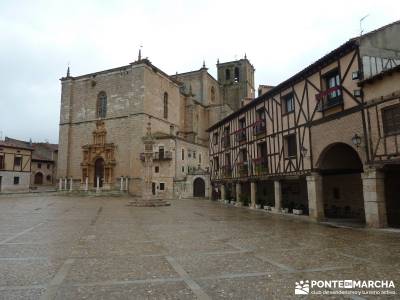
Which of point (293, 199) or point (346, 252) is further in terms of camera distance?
point (293, 199)

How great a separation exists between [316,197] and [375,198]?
3312 millimetres

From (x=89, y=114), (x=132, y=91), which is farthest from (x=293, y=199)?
(x=89, y=114)

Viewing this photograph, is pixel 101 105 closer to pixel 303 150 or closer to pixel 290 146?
pixel 290 146

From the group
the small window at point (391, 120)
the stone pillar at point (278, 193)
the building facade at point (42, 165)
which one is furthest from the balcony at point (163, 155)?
the small window at point (391, 120)

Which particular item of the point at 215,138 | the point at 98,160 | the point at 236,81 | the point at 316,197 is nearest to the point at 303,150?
the point at 316,197

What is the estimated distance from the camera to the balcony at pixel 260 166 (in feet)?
60.7

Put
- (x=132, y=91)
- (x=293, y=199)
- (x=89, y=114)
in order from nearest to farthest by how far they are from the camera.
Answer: (x=293, y=199) → (x=132, y=91) → (x=89, y=114)

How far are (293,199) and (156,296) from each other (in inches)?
642

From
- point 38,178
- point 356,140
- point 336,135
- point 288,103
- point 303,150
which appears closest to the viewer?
point 356,140

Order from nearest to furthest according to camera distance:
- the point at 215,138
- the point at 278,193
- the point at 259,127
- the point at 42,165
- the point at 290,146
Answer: the point at 290,146, the point at 278,193, the point at 259,127, the point at 215,138, the point at 42,165

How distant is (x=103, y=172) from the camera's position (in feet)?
129

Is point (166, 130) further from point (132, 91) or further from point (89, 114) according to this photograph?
point (89, 114)

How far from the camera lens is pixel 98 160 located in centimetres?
3991

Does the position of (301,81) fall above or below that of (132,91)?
below
